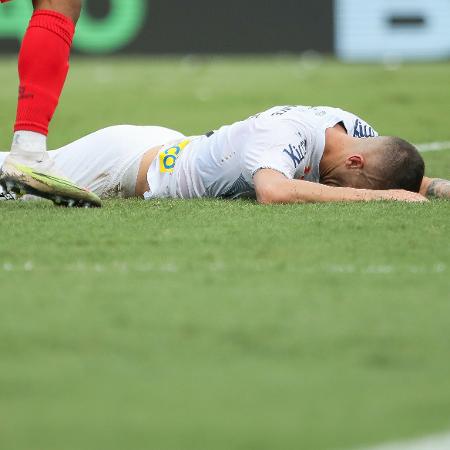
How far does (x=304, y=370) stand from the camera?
2.39m

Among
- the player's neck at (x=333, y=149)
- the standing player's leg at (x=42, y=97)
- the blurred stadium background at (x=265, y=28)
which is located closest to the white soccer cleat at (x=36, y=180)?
Result: the standing player's leg at (x=42, y=97)

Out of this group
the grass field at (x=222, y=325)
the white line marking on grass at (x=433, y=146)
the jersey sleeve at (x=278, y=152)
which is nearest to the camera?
the grass field at (x=222, y=325)

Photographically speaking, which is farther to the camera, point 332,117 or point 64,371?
point 332,117

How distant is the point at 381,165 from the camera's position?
448cm

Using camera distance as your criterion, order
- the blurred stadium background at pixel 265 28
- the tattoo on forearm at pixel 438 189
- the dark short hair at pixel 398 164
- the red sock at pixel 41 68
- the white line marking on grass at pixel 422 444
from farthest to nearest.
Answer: the blurred stadium background at pixel 265 28
the tattoo on forearm at pixel 438 189
the dark short hair at pixel 398 164
the red sock at pixel 41 68
the white line marking on grass at pixel 422 444

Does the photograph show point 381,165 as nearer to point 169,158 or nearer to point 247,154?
point 247,154

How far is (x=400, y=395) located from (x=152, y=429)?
0.47 m

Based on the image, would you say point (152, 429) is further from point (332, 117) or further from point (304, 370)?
point (332, 117)

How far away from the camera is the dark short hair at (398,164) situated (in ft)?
14.7

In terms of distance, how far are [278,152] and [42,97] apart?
846 millimetres

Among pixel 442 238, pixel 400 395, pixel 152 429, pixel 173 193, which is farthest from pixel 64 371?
pixel 173 193

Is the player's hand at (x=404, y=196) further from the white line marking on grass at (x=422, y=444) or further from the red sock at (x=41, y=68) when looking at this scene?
the white line marking on grass at (x=422, y=444)

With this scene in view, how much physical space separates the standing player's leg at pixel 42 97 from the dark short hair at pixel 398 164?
1.04m

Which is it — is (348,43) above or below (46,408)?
below
